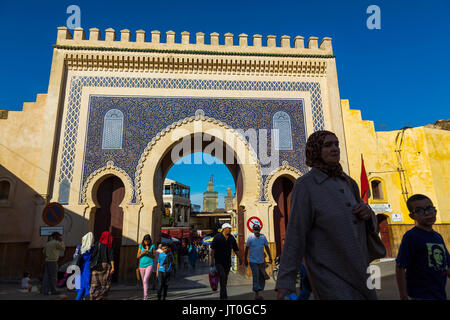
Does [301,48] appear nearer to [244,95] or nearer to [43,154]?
[244,95]

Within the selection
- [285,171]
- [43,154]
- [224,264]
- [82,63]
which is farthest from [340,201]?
[82,63]

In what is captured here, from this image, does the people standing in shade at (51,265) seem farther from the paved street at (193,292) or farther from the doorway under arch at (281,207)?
the doorway under arch at (281,207)

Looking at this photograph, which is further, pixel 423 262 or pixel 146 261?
pixel 146 261

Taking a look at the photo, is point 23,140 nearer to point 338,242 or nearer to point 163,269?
point 163,269

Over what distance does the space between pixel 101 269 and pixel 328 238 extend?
136 inches

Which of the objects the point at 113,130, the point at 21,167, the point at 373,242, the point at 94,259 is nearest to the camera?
the point at 373,242

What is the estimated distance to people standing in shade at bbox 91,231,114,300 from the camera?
12.0ft

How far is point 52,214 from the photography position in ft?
17.7

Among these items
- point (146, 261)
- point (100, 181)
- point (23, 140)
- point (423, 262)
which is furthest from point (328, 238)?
point (23, 140)

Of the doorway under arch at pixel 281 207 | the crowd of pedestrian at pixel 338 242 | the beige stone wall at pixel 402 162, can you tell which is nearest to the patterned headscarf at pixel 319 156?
the crowd of pedestrian at pixel 338 242

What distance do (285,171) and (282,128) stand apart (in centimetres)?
141

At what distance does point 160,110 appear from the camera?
27.8 feet

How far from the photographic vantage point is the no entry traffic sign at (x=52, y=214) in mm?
5324

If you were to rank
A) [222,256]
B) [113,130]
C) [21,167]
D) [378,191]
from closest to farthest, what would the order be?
[222,256] → [21,167] → [113,130] → [378,191]
